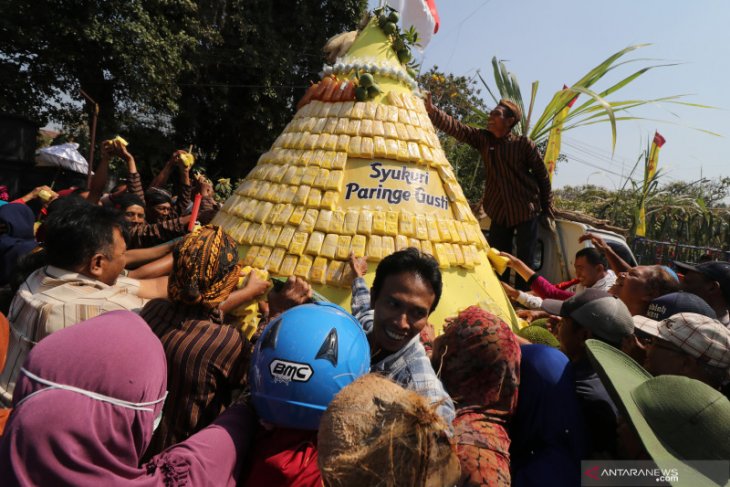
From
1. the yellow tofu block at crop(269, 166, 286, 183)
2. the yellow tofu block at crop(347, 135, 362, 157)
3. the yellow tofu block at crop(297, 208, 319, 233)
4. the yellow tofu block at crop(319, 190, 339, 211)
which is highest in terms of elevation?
the yellow tofu block at crop(347, 135, 362, 157)

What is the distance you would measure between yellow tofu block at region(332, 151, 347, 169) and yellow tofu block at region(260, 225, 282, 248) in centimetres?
64

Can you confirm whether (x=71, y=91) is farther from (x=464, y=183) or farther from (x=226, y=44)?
(x=464, y=183)

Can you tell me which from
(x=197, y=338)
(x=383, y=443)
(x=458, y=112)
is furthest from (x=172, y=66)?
(x=383, y=443)

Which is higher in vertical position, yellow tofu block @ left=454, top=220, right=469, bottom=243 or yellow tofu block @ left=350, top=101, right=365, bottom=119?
yellow tofu block @ left=350, top=101, right=365, bottom=119

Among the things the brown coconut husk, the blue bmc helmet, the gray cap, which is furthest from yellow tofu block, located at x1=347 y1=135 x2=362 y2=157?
the brown coconut husk

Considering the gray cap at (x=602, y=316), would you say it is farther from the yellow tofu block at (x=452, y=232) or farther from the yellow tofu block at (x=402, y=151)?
the yellow tofu block at (x=402, y=151)

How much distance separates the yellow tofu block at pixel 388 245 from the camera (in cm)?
329

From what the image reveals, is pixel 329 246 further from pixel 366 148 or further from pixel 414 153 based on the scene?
pixel 414 153

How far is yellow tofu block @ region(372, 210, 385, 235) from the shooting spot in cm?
336

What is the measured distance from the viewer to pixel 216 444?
56.8 inches

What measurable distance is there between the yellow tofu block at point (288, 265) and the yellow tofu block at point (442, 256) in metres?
1.02

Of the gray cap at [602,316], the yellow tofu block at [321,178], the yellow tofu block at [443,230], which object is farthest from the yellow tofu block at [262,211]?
the gray cap at [602,316]

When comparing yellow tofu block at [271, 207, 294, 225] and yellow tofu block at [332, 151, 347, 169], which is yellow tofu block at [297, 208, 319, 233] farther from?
yellow tofu block at [332, 151, 347, 169]

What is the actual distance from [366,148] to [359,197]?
0.39 m
